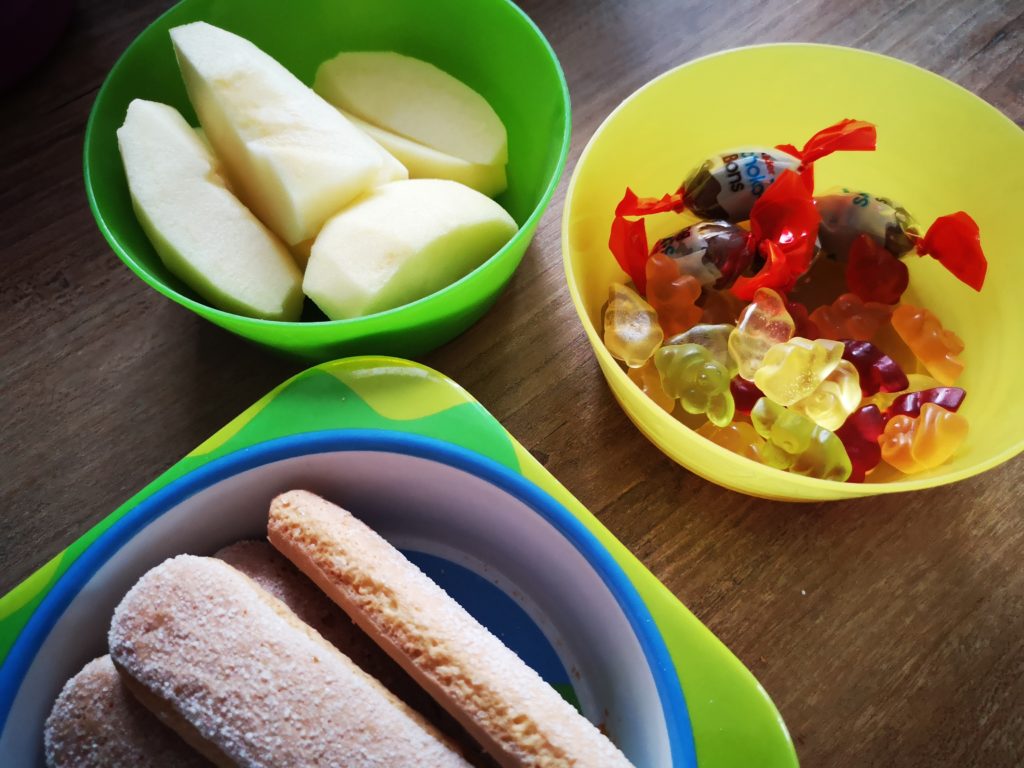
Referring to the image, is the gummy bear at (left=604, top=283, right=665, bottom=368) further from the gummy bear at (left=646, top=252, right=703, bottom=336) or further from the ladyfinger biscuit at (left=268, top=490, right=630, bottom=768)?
the ladyfinger biscuit at (left=268, top=490, right=630, bottom=768)

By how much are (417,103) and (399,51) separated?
68 mm

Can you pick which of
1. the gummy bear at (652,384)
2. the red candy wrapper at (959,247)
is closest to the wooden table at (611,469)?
the gummy bear at (652,384)

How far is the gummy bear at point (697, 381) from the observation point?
50 cm

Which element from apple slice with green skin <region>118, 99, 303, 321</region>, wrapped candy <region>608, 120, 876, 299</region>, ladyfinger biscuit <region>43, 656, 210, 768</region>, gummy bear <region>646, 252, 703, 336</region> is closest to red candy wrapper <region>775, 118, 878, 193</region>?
wrapped candy <region>608, 120, 876, 299</region>

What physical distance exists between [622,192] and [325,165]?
0.71ft

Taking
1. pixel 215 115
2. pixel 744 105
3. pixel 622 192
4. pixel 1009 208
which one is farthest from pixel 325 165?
pixel 1009 208

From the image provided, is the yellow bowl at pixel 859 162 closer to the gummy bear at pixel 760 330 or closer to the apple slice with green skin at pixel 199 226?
the gummy bear at pixel 760 330

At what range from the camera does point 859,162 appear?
0.63 m

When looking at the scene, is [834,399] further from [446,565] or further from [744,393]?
[446,565]

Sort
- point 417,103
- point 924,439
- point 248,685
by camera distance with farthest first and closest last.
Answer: point 417,103 < point 924,439 < point 248,685

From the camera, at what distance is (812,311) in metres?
0.59

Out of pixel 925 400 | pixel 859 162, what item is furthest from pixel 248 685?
pixel 859 162

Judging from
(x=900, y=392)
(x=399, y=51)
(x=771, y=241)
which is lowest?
(x=900, y=392)

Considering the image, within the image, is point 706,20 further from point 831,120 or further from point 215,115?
point 215,115
